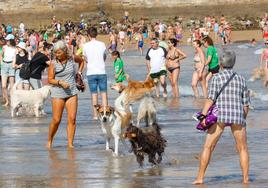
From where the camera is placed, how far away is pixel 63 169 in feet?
41.4

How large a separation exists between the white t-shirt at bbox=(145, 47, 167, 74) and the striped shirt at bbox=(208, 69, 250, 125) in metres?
11.4

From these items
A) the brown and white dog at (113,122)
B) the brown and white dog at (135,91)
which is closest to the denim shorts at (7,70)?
the brown and white dog at (135,91)

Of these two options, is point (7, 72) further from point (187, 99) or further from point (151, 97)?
point (151, 97)

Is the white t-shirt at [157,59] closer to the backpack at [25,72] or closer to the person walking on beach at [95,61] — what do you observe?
the backpack at [25,72]

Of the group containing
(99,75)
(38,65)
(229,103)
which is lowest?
(99,75)

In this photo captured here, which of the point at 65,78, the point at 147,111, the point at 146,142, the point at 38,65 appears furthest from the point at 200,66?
the point at 146,142

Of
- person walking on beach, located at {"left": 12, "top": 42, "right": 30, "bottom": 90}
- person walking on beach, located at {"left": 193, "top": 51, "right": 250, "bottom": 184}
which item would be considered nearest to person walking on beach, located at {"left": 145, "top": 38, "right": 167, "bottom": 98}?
person walking on beach, located at {"left": 12, "top": 42, "right": 30, "bottom": 90}

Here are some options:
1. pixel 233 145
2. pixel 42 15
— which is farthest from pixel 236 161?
pixel 42 15

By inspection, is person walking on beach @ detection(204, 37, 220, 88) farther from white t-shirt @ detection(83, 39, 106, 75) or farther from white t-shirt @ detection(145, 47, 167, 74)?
white t-shirt @ detection(83, 39, 106, 75)

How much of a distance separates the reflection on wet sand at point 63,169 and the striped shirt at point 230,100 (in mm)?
1895

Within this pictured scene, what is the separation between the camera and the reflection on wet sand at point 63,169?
11.5 metres

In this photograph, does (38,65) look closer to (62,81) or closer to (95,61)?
(95,61)

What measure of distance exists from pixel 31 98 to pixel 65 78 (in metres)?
5.87

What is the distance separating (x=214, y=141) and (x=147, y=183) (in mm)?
949
